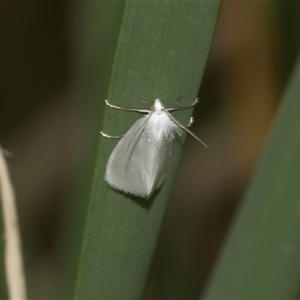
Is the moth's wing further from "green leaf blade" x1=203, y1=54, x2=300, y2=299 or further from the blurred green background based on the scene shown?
the blurred green background

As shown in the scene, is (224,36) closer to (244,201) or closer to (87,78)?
(87,78)

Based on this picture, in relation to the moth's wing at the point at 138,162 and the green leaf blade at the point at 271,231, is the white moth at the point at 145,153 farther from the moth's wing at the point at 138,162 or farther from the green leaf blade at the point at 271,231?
the green leaf blade at the point at 271,231

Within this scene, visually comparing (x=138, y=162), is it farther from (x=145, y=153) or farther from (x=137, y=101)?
(x=137, y=101)

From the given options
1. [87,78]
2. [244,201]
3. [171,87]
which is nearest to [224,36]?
[87,78]

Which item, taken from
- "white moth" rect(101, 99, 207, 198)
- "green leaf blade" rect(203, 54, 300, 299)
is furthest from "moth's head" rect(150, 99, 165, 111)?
"green leaf blade" rect(203, 54, 300, 299)

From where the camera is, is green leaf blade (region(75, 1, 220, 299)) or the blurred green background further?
the blurred green background

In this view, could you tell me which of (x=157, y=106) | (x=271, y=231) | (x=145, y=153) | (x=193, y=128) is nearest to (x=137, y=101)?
(x=157, y=106)

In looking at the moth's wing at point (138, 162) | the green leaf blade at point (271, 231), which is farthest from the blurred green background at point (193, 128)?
the green leaf blade at point (271, 231)
